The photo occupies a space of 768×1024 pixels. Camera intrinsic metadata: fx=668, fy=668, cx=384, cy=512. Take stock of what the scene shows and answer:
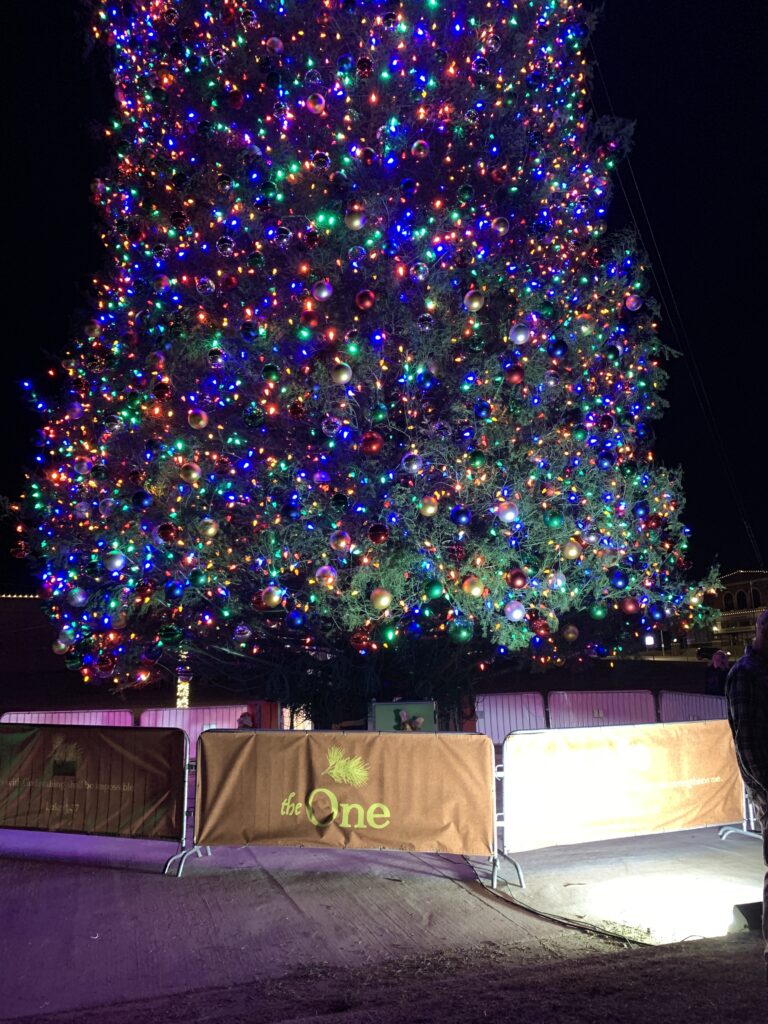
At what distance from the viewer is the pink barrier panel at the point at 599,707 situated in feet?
42.4

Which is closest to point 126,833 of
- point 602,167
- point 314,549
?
point 314,549

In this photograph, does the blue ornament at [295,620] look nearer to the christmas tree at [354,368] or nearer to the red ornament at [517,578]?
the christmas tree at [354,368]

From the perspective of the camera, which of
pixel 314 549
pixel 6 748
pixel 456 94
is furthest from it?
pixel 456 94

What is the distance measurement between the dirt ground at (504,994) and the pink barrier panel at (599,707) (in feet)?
30.3

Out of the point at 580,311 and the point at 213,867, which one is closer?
the point at 213,867

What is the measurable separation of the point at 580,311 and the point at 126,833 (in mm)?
9908

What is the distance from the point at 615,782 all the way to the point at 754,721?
3351 mm

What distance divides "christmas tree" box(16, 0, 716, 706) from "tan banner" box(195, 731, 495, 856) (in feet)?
8.52

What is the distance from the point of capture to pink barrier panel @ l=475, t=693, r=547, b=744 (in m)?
12.6

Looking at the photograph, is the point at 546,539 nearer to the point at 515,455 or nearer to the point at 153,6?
the point at 515,455

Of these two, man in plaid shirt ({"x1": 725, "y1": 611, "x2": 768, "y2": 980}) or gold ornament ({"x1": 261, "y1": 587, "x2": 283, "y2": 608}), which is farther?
gold ornament ({"x1": 261, "y1": 587, "x2": 283, "y2": 608})

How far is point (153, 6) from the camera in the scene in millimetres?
11227

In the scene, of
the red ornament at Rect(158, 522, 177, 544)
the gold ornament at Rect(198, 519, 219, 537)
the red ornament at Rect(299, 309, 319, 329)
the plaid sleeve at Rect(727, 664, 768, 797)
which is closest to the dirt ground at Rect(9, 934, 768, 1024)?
the plaid sleeve at Rect(727, 664, 768, 797)

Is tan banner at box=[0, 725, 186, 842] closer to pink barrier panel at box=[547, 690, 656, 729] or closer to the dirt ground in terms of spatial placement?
the dirt ground
